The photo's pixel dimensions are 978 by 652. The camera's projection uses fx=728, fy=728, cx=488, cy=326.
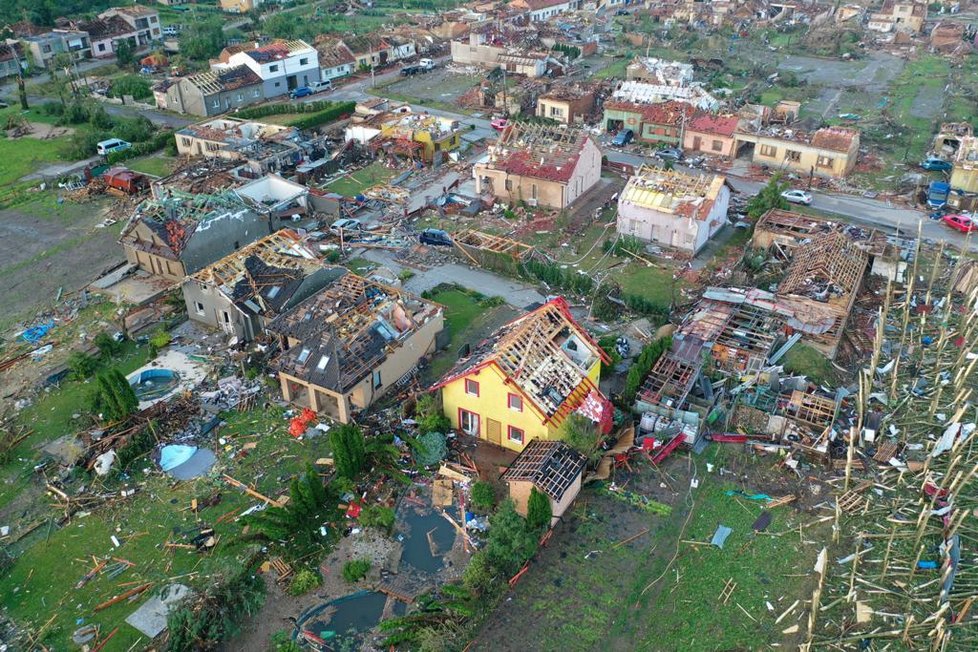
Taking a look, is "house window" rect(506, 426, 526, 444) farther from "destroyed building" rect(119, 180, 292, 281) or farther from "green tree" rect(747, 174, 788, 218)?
"green tree" rect(747, 174, 788, 218)

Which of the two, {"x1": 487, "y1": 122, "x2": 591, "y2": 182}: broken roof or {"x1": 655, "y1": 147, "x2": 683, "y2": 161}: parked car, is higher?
{"x1": 487, "y1": 122, "x2": 591, "y2": 182}: broken roof

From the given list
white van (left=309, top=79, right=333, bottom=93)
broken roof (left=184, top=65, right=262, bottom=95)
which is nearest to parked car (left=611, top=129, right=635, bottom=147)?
white van (left=309, top=79, right=333, bottom=93)

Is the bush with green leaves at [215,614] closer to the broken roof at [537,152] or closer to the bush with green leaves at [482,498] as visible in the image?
the bush with green leaves at [482,498]

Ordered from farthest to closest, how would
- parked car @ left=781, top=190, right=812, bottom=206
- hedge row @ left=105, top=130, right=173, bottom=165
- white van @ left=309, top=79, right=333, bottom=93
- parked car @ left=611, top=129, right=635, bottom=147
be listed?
1. white van @ left=309, top=79, right=333, bottom=93
2. parked car @ left=611, top=129, right=635, bottom=147
3. hedge row @ left=105, top=130, right=173, bottom=165
4. parked car @ left=781, top=190, right=812, bottom=206

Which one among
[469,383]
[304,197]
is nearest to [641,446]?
[469,383]

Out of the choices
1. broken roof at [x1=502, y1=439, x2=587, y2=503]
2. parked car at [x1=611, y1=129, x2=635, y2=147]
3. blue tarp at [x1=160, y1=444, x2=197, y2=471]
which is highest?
parked car at [x1=611, y1=129, x2=635, y2=147]

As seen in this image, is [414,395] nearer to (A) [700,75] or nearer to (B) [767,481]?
(B) [767,481]
